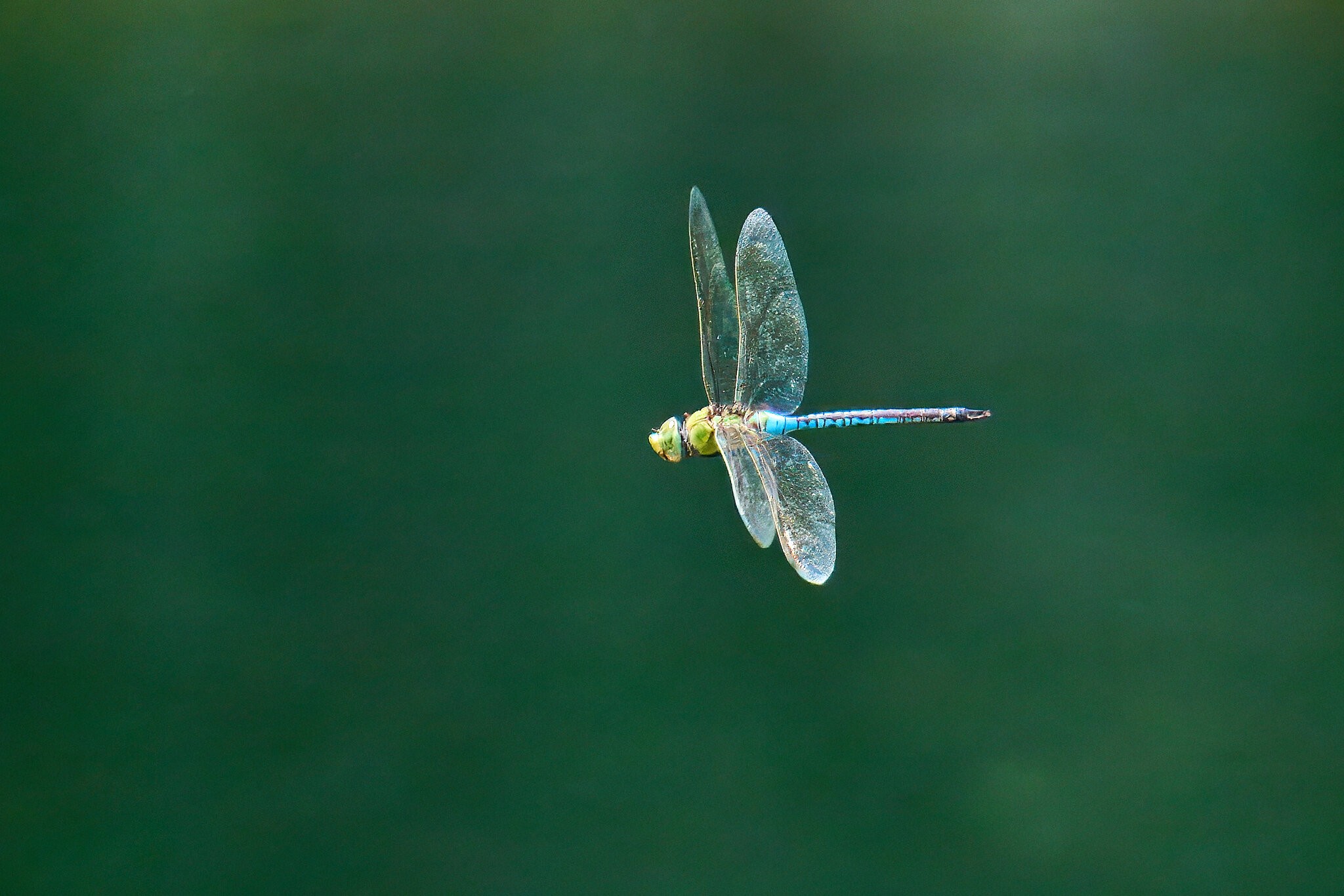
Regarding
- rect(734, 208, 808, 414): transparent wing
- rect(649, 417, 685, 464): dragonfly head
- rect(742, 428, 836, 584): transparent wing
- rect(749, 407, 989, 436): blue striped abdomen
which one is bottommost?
rect(742, 428, 836, 584): transparent wing

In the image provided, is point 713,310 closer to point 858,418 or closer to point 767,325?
point 767,325

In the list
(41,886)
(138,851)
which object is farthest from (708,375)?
(41,886)

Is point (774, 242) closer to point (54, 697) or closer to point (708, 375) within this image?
point (708, 375)

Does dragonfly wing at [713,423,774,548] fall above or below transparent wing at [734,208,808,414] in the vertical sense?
below

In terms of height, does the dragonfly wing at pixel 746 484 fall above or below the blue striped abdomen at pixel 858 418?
below

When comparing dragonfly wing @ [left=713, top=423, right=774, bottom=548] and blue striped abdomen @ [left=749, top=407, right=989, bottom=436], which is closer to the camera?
dragonfly wing @ [left=713, top=423, right=774, bottom=548]

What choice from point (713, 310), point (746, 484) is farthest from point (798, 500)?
point (713, 310)
